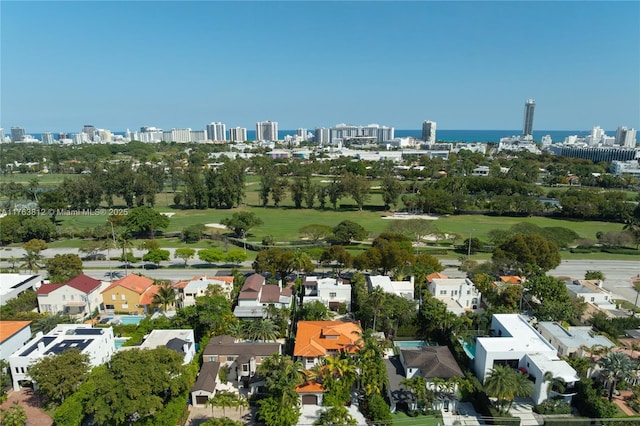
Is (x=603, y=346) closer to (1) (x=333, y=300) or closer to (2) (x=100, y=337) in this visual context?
(1) (x=333, y=300)

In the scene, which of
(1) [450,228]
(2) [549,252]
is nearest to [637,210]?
(1) [450,228]

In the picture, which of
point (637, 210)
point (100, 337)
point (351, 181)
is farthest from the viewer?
point (351, 181)

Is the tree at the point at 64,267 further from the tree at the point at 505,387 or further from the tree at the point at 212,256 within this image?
the tree at the point at 505,387

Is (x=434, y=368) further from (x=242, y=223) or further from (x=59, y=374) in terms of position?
(x=242, y=223)

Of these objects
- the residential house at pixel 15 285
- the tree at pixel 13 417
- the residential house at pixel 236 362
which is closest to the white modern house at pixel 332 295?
the residential house at pixel 236 362

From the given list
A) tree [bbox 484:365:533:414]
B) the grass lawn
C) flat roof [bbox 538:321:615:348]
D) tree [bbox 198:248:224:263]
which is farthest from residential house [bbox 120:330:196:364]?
flat roof [bbox 538:321:615:348]

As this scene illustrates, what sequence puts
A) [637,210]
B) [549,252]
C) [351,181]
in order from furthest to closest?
[351,181], [637,210], [549,252]

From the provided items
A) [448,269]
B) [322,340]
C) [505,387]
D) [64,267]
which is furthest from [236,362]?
[448,269]
